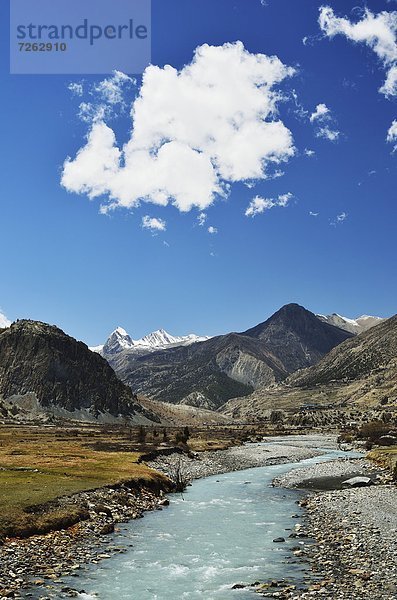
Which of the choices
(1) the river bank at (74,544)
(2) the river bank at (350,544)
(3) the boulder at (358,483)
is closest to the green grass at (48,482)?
(1) the river bank at (74,544)

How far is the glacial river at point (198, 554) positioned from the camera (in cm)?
2573

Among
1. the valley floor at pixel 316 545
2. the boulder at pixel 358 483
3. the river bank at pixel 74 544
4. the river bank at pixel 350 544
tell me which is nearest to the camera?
the river bank at pixel 350 544

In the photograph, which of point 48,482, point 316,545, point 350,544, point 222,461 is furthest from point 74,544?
point 222,461

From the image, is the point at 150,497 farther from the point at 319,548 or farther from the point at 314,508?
the point at 319,548

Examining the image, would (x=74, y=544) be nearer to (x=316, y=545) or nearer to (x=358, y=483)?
→ (x=316, y=545)

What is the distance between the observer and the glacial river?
2573 centimetres

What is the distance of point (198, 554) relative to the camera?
108 ft

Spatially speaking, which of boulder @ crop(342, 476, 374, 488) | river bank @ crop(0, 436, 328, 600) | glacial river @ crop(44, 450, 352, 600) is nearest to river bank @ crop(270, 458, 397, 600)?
boulder @ crop(342, 476, 374, 488)

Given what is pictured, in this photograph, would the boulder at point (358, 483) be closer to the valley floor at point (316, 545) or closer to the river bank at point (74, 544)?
the valley floor at point (316, 545)

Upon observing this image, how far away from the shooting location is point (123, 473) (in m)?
64.2

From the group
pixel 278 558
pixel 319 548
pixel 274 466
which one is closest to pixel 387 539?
pixel 319 548

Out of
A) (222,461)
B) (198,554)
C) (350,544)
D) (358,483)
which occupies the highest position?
(350,544)

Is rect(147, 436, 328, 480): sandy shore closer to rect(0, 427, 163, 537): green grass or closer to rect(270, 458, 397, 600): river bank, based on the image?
rect(0, 427, 163, 537): green grass

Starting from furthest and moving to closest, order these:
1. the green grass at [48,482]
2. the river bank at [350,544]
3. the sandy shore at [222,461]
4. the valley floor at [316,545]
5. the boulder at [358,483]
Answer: the sandy shore at [222,461]
the boulder at [358,483]
the green grass at [48,482]
the valley floor at [316,545]
the river bank at [350,544]
